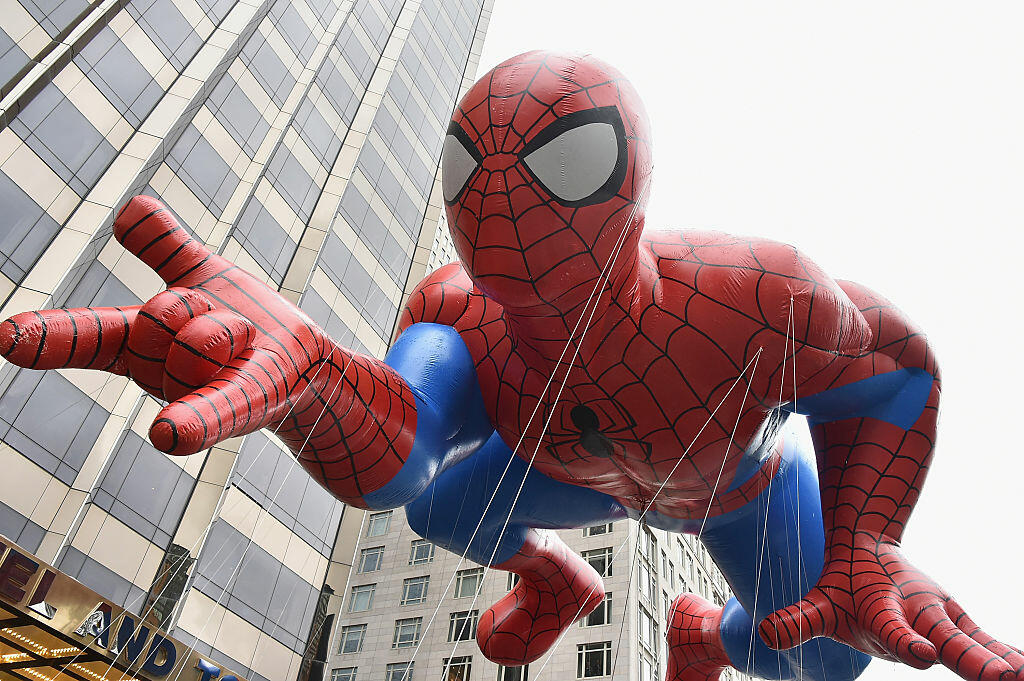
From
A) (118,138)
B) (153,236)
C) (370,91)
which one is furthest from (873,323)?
(370,91)

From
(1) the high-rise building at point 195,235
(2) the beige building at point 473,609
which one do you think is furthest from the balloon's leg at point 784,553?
(2) the beige building at point 473,609

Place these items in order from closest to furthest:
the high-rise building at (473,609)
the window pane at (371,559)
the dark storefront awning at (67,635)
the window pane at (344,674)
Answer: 1. the dark storefront awning at (67,635)
2. the high-rise building at (473,609)
3. the window pane at (344,674)
4. the window pane at (371,559)

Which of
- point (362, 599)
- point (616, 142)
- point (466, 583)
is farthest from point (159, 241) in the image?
point (362, 599)

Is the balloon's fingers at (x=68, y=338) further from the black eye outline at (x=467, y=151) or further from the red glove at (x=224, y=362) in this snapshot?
the black eye outline at (x=467, y=151)

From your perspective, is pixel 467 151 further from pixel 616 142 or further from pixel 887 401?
pixel 887 401

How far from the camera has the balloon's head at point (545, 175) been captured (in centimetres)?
239

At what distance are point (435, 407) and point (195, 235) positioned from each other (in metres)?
11.2

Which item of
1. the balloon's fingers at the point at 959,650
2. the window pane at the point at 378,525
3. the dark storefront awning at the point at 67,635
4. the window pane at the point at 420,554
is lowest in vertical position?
the balloon's fingers at the point at 959,650

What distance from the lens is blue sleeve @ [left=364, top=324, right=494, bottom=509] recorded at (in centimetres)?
289

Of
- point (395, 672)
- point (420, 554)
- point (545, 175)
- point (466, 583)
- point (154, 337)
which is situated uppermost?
point (420, 554)

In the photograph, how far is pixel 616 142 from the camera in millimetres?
2422

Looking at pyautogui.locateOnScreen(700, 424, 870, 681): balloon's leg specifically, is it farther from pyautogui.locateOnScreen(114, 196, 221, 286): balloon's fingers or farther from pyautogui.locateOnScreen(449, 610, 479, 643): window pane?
pyautogui.locateOnScreen(449, 610, 479, 643): window pane

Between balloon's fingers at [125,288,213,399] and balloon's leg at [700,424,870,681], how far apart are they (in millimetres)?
2548

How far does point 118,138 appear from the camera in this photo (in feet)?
40.4
